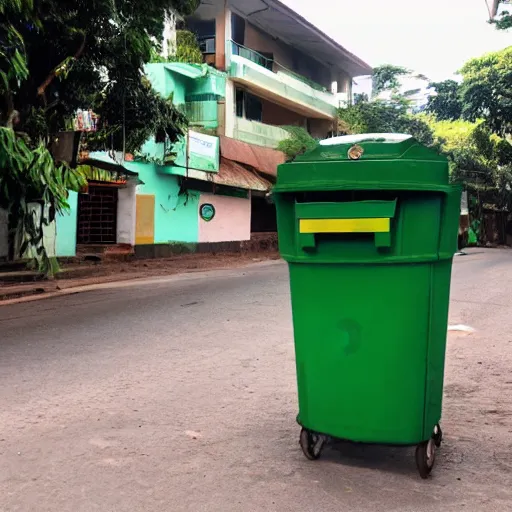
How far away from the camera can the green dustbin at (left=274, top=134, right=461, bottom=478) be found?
8.64 feet

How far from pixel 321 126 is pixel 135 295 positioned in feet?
66.2

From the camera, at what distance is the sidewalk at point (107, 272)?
10182 mm

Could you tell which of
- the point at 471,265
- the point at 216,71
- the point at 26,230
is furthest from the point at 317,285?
the point at 216,71

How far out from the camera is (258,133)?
21875 mm

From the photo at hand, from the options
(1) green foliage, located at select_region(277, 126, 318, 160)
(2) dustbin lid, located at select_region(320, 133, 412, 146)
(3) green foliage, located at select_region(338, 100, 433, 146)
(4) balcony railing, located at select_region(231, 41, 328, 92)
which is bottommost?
(2) dustbin lid, located at select_region(320, 133, 412, 146)

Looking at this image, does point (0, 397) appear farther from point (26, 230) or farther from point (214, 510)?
point (26, 230)

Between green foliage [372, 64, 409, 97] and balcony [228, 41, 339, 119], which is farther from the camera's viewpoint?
green foliage [372, 64, 409, 97]

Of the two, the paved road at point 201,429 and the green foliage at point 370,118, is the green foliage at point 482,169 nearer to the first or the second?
the green foliage at point 370,118

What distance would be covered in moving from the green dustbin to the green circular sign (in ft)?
52.9

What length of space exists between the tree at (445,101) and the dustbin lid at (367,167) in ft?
90.1

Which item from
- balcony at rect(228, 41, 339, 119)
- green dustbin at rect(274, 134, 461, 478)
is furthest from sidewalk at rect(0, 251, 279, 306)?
green dustbin at rect(274, 134, 461, 478)

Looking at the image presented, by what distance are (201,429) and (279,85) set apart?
2082 centimetres

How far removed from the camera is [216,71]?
64.2ft

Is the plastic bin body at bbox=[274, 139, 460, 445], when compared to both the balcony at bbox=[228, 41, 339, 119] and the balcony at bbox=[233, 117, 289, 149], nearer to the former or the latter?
the balcony at bbox=[233, 117, 289, 149]
